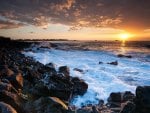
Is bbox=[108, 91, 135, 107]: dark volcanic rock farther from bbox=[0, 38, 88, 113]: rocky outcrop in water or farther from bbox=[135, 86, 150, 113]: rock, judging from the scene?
bbox=[135, 86, 150, 113]: rock

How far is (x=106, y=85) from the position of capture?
44.5 ft

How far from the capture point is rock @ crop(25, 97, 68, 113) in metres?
6.68

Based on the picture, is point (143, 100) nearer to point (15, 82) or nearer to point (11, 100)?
point (11, 100)

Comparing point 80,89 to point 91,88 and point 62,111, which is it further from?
point 62,111

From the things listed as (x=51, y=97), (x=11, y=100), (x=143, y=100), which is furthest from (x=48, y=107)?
(x=143, y=100)

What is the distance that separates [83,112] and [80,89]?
4279 millimetres

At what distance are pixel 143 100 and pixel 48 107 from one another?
10.1ft

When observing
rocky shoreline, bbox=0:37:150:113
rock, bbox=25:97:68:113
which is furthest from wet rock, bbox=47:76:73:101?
rock, bbox=25:97:68:113

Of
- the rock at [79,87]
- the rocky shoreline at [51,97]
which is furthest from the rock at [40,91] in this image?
the rock at [79,87]

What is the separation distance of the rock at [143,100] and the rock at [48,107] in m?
2.39

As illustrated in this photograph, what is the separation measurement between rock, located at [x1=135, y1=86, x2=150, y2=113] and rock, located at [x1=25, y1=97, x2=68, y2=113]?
2.39 metres

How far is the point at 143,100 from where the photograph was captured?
24.2ft

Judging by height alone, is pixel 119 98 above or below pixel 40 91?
below

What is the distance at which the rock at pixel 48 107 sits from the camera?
6.68 m
